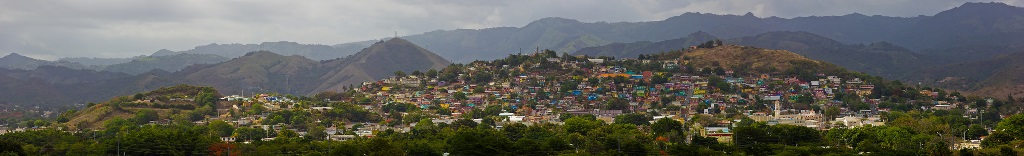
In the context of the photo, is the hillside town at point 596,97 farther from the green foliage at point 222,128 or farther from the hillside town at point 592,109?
the green foliage at point 222,128

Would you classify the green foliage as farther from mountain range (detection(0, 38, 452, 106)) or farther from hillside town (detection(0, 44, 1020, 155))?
mountain range (detection(0, 38, 452, 106))

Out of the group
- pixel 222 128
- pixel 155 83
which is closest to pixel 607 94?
pixel 222 128

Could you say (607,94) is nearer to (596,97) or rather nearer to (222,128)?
(596,97)

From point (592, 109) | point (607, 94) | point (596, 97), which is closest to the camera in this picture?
point (592, 109)

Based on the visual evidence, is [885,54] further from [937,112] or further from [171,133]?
[171,133]

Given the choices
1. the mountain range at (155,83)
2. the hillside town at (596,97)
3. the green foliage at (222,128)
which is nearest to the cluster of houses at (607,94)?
the hillside town at (596,97)

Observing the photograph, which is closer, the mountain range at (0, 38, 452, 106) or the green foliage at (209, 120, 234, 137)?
the green foliage at (209, 120, 234, 137)

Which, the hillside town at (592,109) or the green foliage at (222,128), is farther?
the green foliage at (222,128)

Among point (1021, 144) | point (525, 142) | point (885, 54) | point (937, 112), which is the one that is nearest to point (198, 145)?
point (525, 142)

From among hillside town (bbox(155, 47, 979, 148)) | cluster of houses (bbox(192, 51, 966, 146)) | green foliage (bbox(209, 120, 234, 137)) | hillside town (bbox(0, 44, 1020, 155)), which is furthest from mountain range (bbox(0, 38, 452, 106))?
green foliage (bbox(209, 120, 234, 137))

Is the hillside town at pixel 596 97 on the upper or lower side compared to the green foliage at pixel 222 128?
upper

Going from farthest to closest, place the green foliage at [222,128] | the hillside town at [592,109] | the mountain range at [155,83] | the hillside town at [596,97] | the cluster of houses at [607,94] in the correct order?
1. the mountain range at [155,83]
2. the cluster of houses at [607,94]
3. the hillside town at [596,97]
4. the green foliage at [222,128]
5. the hillside town at [592,109]
